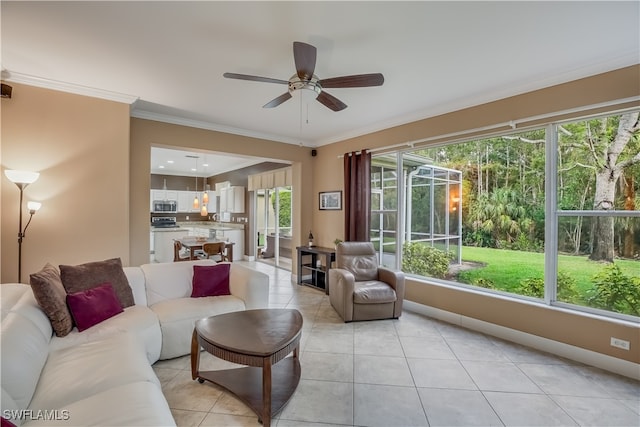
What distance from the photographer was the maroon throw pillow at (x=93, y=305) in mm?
2223

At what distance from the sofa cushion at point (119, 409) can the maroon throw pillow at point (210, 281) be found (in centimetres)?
162

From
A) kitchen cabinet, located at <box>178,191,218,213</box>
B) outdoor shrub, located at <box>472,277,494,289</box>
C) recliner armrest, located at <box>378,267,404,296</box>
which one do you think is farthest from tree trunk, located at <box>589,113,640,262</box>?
kitchen cabinet, located at <box>178,191,218,213</box>

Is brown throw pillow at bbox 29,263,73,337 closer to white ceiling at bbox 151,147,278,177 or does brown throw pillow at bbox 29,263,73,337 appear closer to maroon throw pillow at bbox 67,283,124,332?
maroon throw pillow at bbox 67,283,124,332

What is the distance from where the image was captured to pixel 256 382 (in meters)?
2.22

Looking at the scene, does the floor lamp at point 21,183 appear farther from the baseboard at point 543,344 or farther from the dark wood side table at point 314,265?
the baseboard at point 543,344

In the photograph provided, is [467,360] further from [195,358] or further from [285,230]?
[285,230]

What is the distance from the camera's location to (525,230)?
10.8 feet

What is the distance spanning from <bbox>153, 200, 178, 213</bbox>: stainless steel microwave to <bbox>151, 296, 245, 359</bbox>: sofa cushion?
672 cm

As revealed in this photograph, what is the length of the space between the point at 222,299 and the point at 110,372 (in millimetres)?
1401

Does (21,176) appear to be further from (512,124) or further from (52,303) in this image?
(512,124)

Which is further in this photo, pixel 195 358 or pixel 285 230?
pixel 285 230

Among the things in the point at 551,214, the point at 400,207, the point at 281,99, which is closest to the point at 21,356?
the point at 281,99

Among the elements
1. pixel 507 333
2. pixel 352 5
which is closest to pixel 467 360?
pixel 507 333

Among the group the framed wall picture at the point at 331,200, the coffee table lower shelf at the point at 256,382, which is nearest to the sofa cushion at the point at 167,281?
the coffee table lower shelf at the point at 256,382
